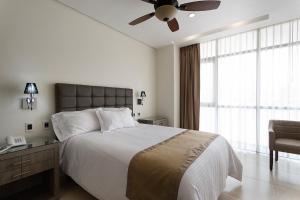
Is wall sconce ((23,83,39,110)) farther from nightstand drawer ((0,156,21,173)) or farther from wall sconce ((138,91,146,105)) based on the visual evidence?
wall sconce ((138,91,146,105))

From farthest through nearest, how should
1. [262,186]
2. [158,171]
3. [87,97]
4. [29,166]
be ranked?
[87,97]
[262,186]
[29,166]
[158,171]

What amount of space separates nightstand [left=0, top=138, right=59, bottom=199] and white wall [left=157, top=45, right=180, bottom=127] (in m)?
3.03

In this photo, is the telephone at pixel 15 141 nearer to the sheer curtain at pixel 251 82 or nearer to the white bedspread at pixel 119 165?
the white bedspread at pixel 119 165

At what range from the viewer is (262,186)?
2240mm

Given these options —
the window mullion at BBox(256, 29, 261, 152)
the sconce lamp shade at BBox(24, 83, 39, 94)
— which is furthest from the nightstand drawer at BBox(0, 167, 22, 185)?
the window mullion at BBox(256, 29, 261, 152)

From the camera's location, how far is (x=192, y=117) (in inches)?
172

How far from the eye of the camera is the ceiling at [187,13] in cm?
247

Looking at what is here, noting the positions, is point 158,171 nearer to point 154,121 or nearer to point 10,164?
point 10,164

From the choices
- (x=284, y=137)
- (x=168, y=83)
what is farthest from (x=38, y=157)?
(x=284, y=137)

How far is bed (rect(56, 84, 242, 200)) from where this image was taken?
54.5 inches

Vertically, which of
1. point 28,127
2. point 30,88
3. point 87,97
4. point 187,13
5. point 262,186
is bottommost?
point 262,186

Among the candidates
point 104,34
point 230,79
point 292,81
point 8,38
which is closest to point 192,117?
point 230,79

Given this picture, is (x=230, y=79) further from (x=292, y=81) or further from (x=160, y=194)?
(x=160, y=194)

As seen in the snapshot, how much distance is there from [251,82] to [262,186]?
2.23 meters
